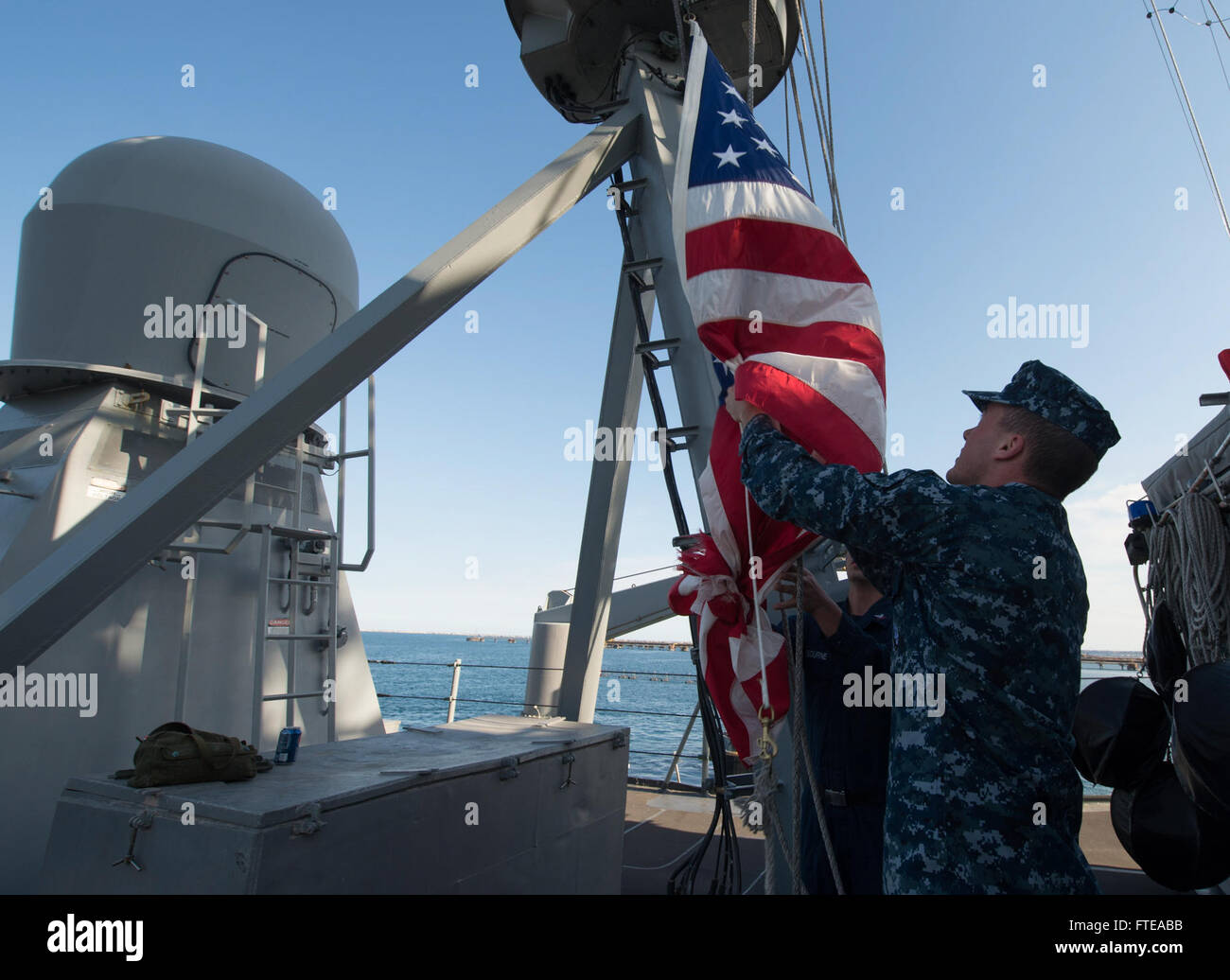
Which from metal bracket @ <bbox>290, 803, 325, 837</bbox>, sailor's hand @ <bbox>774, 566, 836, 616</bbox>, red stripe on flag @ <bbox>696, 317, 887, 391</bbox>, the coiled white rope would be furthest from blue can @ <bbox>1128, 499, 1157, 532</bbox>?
metal bracket @ <bbox>290, 803, 325, 837</bbox>

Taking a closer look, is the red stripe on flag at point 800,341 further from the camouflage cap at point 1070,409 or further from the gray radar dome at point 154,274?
the gray radar dome at point 154,274

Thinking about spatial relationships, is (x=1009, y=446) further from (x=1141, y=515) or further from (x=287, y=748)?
(x=1141, y=515)

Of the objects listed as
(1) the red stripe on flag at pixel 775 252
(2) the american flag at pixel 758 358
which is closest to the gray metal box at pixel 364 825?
(2) the american flag at pixel 758 358

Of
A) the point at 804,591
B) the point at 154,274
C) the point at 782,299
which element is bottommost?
the point at 804,591

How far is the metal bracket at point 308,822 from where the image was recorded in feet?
6.61

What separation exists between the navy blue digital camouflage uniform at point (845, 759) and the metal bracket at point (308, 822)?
1.48m

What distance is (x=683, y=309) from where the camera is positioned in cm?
353

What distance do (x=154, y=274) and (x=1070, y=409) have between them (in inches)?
225

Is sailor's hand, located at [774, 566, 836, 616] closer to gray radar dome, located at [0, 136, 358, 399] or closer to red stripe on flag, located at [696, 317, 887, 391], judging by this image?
red stripe on flag, located at [696, 317, 887, 391]

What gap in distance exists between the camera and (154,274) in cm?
505

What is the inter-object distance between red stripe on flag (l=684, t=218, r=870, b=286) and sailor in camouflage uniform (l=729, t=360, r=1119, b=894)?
2.71 feet

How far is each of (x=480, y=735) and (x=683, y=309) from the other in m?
2.43

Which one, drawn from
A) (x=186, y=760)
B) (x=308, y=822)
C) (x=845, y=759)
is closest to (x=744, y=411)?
(x=845, y=759)
